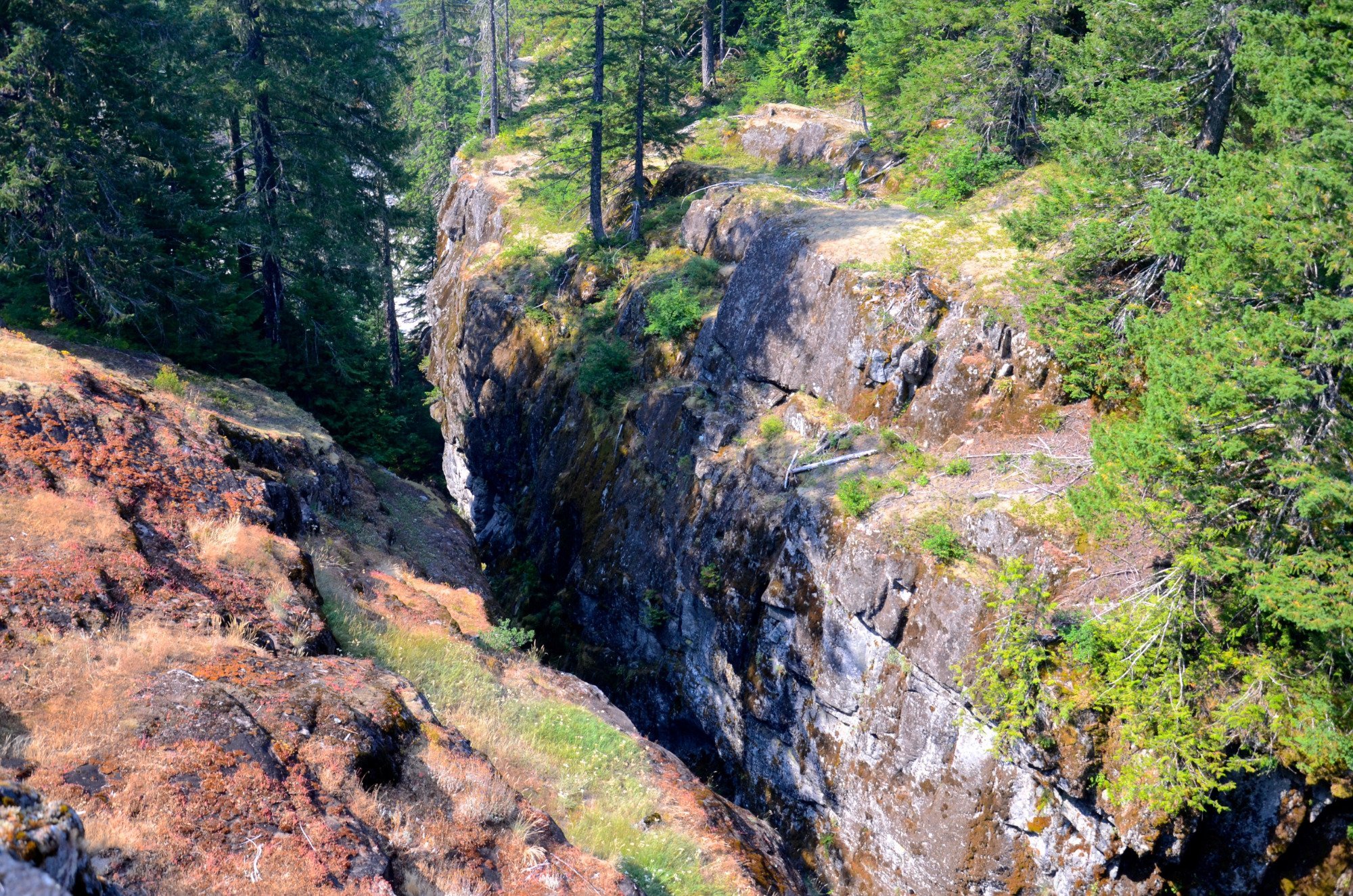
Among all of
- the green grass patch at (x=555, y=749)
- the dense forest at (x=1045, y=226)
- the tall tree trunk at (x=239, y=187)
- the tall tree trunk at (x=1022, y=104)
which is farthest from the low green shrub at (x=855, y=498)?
the tall tree trunk at (x=239, y=187)

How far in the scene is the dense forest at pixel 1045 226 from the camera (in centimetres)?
931

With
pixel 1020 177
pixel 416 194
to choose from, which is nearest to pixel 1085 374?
pixel 1020 177

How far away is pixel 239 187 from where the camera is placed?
69.9 ft

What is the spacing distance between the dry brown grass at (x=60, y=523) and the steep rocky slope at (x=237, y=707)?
3 centimetres

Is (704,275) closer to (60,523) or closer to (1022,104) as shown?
(1022,104)

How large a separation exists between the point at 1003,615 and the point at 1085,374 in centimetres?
517

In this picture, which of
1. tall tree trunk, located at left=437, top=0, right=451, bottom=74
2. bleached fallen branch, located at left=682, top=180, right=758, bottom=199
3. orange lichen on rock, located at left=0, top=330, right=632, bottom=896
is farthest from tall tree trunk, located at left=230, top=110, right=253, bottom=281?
tall tree trunk, located at left=437, top=0, right=451, bottom=74

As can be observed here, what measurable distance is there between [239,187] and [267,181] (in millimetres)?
2156

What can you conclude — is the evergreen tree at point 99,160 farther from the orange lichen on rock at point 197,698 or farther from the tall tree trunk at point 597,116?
the tall tree trunk at point 597,116

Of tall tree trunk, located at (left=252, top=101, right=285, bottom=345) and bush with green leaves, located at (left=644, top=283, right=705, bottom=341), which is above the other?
tall tree trunk, located at (left=252, top=101, right=285, bottom=345)

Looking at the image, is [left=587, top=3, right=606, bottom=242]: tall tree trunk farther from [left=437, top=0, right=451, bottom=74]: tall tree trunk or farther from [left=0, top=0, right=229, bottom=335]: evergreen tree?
[left=437, top=0, right=451, bottom=74]: tall tree trunk

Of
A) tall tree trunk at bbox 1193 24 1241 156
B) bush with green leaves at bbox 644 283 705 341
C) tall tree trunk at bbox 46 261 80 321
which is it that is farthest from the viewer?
bush with green leaves at bbox 644 283 705 341

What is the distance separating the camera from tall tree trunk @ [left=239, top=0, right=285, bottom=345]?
730 inches

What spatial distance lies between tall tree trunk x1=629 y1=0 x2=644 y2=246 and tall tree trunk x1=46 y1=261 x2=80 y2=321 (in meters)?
16.2
